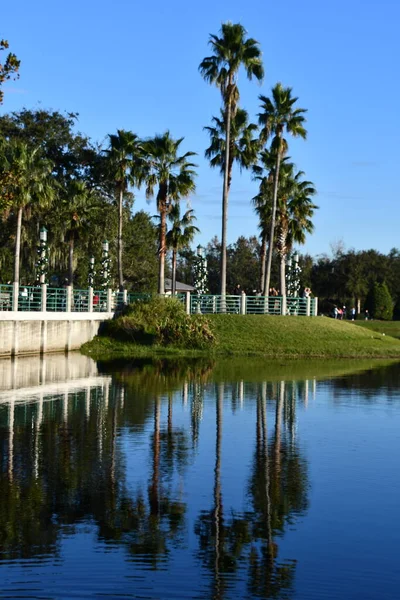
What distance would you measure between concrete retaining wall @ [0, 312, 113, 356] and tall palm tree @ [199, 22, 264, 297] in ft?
33.7

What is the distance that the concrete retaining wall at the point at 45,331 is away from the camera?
38875 mm

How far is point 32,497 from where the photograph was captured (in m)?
12.2

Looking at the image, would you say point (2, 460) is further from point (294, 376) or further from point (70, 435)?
point (294, 376)

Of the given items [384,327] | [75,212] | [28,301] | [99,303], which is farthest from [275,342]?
[384,327]

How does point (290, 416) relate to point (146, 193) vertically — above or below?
below

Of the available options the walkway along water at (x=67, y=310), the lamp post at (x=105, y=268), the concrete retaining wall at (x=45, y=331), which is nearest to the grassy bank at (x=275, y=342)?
the concrete retaining wall at (x=45, y=331)

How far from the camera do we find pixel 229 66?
5278cm

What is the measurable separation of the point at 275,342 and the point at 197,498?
34615mm

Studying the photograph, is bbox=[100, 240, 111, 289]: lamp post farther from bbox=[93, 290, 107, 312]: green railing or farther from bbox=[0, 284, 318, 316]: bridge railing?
bbox=[93, 290, 107, 312]: green railing

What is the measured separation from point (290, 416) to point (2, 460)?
8225mm

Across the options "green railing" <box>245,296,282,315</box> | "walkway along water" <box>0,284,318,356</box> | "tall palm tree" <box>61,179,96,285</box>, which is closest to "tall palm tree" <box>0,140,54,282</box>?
"tall palm tree" <box>61,179,96,285</box>

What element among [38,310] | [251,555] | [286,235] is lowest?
[251,555]

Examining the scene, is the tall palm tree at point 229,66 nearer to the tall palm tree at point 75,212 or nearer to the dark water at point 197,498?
the tall palm tree at point 75,212

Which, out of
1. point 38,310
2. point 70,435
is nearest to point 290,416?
point 70,435
